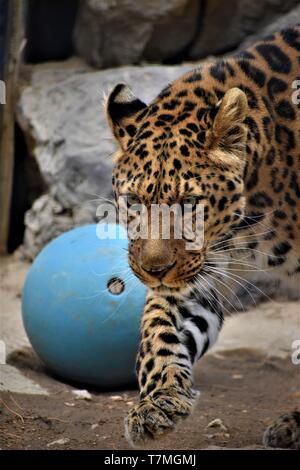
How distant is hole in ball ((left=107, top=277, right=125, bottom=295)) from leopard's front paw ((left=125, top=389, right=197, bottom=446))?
2033 mm

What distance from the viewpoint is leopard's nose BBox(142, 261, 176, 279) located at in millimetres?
5262

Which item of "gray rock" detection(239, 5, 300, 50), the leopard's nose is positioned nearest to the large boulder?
"gray rock" detection(239, 5, 300, 50)

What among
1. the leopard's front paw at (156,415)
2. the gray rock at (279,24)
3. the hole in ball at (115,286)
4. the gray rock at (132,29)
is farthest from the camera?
the gray rock at (132,29)

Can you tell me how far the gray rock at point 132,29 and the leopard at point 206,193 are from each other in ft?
20.0

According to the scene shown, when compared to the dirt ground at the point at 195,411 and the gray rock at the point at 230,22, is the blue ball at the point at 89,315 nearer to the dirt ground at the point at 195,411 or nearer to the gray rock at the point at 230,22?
the dirt ground at the point at 195,411

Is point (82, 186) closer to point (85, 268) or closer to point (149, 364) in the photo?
point (85, 268)

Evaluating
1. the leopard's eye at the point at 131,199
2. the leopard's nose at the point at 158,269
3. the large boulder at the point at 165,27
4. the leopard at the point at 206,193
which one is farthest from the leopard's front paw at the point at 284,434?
the large boulder at the point at 165,27

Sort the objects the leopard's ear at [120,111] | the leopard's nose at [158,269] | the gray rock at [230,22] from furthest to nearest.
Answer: the gray rock at [230,22] < the leopard's ear at [120,111] < the leopard's nose at [158,269]

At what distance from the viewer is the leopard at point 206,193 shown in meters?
5.35

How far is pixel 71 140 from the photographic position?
1119cm

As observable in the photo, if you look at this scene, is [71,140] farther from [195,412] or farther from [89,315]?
[195,412]

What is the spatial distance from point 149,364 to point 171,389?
0.34 meters

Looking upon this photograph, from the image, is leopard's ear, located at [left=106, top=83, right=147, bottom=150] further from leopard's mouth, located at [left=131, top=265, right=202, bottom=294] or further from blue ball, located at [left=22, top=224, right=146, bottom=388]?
blue ball, located at [left=22, top=224, right=146, bottom=388]

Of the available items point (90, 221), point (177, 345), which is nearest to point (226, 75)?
point (177, 345)
